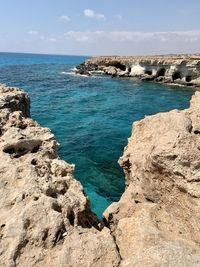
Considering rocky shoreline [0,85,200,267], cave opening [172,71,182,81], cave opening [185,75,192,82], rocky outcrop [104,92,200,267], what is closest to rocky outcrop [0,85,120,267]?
rocky shoreline [0,85,200,267]

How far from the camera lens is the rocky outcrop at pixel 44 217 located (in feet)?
20.0

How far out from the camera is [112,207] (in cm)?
960

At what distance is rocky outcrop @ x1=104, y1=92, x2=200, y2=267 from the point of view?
20.4 feet

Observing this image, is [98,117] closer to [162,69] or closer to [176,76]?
[176,76]

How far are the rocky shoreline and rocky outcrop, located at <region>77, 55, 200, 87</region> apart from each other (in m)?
60.8

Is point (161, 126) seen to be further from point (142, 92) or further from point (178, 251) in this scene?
point (142, 92)

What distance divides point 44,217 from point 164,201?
356cm

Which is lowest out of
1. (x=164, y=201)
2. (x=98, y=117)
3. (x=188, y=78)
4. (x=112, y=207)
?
(x=98, y=117)

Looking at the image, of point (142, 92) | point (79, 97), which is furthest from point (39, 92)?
point (142, 92)

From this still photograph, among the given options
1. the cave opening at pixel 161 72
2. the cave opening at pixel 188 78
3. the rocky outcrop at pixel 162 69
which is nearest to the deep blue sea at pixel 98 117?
the rocky outcrop at pixel 162 69

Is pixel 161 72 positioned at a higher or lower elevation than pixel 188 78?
higher

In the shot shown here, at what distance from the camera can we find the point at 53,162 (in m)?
9.53

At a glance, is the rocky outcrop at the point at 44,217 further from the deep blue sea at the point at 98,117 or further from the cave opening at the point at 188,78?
the cave opening at the point at 188,78

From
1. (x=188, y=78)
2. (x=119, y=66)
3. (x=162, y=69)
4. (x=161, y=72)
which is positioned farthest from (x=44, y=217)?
(x=119, y=66)
